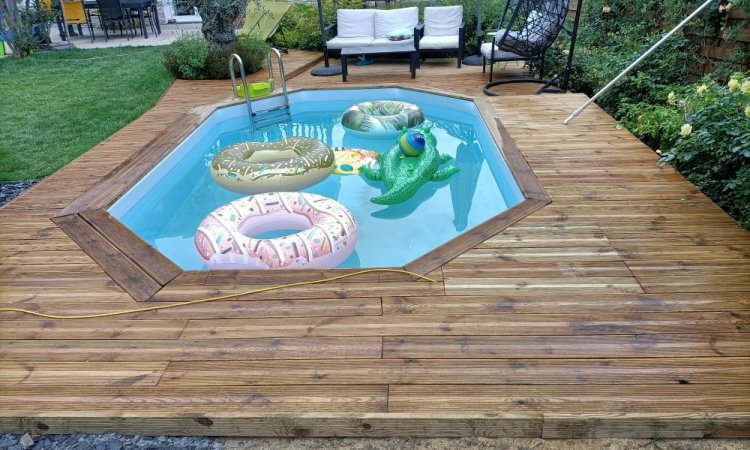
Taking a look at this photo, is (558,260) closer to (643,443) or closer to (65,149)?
(643,443)

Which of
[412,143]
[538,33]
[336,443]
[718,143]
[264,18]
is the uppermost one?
[264,18]

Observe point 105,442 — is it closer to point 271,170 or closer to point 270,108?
point 271,170

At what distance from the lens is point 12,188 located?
3885mm

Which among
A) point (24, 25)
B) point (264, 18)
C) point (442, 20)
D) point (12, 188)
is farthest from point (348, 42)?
point (24, 25)

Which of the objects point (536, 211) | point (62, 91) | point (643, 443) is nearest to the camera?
point (643, 443)

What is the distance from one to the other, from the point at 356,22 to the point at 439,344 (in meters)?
6.75

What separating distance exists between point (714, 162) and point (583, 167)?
75 centimetres

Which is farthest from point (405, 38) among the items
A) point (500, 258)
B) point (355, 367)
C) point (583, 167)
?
point (355, 367)

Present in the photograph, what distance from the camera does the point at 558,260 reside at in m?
2.40

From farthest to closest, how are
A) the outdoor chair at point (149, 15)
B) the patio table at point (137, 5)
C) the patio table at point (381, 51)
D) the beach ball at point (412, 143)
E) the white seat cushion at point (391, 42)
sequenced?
the outdoor chair at point (149, 15)
the patio table at point (137, 5)
the white seat cushion at point (391, 42)
the patio table at point (381, 51)
the beach ball at point (412, 143)

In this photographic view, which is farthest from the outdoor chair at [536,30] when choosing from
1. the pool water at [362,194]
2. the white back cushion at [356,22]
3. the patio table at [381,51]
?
the white back cushion at [356,22]

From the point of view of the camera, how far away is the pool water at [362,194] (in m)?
3.38

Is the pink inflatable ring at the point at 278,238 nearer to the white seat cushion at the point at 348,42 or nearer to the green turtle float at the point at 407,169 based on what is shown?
the green turtle float at the point at 407,169

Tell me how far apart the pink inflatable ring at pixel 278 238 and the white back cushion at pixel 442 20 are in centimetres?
519
